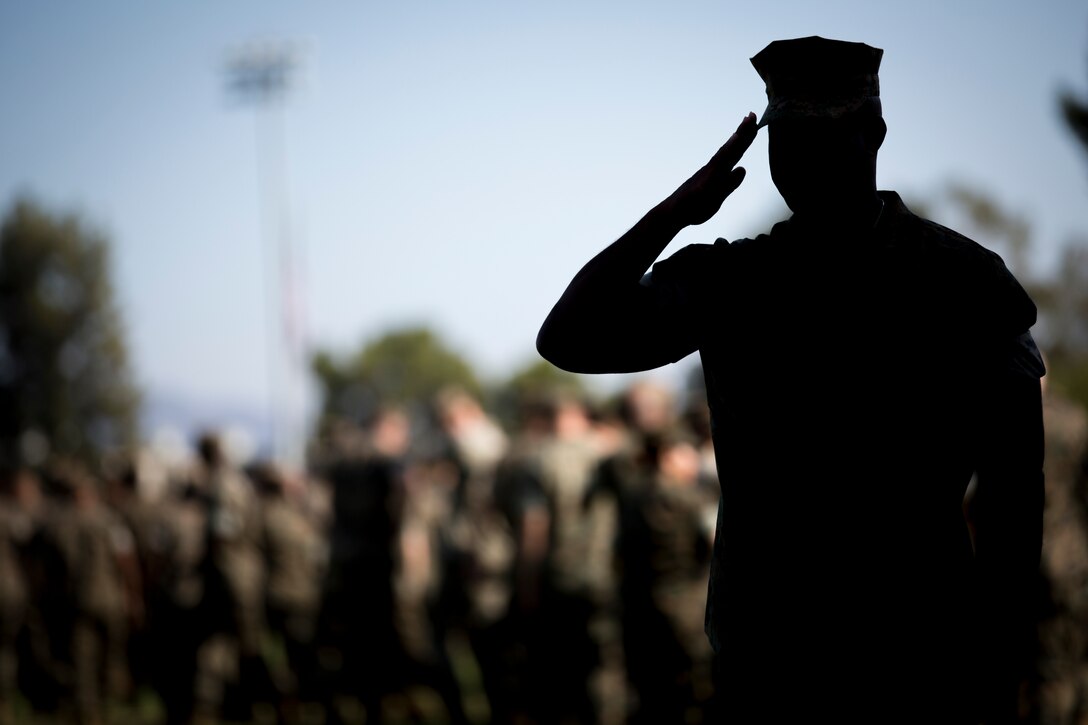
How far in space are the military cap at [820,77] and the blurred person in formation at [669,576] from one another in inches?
202

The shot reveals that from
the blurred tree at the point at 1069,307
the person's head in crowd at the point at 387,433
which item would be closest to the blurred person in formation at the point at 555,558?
the person's head in crowd at the point at 387,433

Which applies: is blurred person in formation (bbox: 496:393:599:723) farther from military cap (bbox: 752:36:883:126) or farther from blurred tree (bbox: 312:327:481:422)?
blurred tree (bbox: 312:327:481:422)

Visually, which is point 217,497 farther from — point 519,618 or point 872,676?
point 872,676

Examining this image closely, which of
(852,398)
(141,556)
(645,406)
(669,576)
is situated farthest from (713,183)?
(141,556)

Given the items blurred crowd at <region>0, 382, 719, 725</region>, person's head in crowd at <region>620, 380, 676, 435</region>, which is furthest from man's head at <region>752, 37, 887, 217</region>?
person's head in crowd at <region>620, 380, 676, 435</region>

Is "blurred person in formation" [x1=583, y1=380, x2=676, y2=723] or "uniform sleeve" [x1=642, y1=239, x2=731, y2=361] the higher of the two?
"uniform sleeve" [x1=642, y1=239, x2=731, y2=361]

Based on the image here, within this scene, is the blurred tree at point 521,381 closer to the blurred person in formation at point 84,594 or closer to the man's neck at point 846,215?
the blurred person in formation at point 84,594

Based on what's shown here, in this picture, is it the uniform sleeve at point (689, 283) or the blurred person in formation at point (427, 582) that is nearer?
the uniform sleeve at point (689, 283)

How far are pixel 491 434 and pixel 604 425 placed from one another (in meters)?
2.01

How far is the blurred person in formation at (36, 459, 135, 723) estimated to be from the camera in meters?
12.3

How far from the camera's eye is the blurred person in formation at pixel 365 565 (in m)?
10.4

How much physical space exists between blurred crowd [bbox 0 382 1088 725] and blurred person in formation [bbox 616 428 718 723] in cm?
1

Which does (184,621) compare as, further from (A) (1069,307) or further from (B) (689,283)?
(A) (1069,307)

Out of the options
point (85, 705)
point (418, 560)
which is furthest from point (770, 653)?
point (85, 705)
